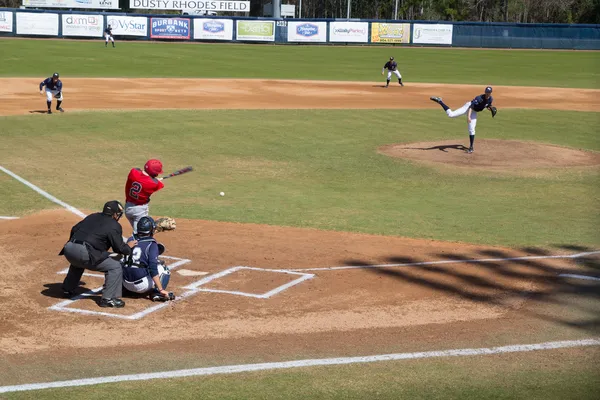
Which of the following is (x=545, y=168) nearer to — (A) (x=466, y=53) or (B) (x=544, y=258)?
(B) (x=544, y=258)

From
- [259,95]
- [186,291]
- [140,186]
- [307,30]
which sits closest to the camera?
[186,291]

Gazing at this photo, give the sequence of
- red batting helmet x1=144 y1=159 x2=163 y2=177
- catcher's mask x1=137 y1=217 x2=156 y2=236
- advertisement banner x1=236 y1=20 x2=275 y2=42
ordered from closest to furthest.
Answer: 1. catcher's mask x1=137 y1=217 x2=156 y2=236
2. red batting helmet x1=144 y1=159 x2=163 y2=177
3. advertisement banner x1=236 y1=20 x2=275 y2=42

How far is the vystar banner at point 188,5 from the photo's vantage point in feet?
278

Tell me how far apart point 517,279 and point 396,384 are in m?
4.67

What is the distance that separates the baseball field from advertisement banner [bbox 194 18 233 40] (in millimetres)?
35176

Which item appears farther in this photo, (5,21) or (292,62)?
(5,21)

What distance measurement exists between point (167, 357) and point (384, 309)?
3.28 m

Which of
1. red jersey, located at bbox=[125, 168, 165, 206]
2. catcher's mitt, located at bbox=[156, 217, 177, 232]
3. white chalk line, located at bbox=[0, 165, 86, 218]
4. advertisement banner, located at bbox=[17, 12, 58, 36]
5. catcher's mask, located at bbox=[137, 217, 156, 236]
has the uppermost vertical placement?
advertisement banner, located at bbox=[17, 12, 58, 36]

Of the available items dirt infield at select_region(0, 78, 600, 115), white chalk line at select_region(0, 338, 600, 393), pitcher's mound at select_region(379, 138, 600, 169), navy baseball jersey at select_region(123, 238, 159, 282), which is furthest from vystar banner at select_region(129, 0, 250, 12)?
white chalk line at select_region(0, 338, 600, 393)

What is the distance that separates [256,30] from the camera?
7069 centimetres

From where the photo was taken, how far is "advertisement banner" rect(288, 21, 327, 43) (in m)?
72.1

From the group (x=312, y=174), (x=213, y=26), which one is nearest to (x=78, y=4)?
(x=213, y=26)

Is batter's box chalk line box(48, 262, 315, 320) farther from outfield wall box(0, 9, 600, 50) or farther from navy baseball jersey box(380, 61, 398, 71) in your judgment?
outfield wall box(0, 9, 600, 50)

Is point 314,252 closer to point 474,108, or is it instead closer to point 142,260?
point 142,260
